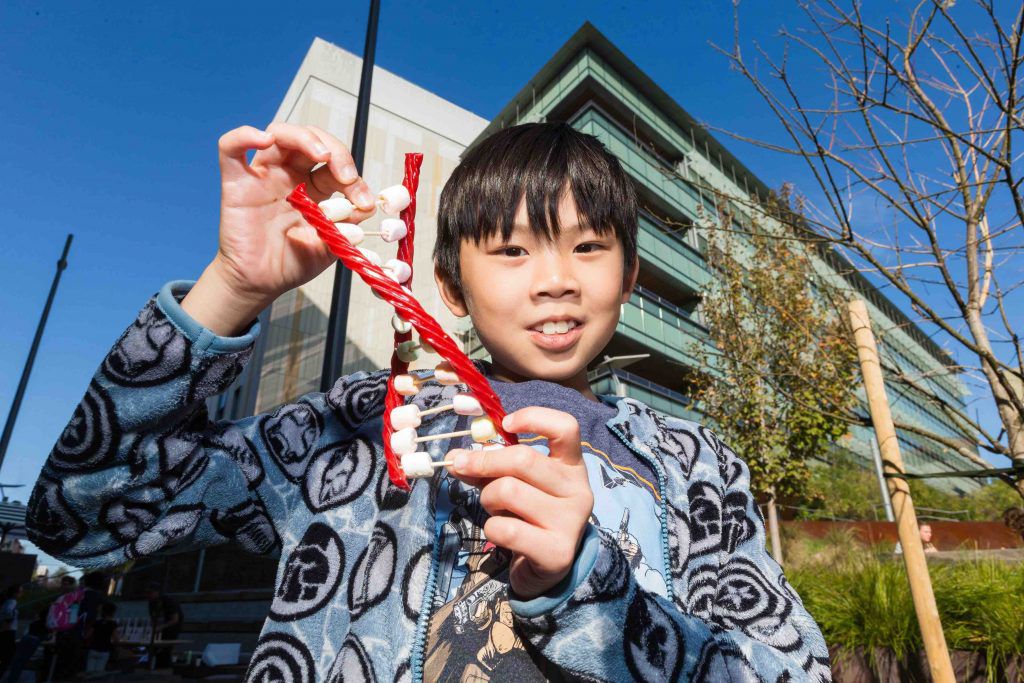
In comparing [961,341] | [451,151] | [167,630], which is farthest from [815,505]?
[961,341]

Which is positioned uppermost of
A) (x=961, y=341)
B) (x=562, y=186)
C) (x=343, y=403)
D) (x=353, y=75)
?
(x=353, y=75)

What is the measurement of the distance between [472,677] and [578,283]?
0.77 metres

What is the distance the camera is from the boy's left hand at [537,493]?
0.77 m

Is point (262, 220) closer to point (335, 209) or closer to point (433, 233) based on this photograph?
point (335, 209)

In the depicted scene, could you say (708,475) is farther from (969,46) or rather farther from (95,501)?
(969,46)

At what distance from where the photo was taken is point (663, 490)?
1.37 metres

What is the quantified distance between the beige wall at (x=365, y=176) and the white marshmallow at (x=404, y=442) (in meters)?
14.3

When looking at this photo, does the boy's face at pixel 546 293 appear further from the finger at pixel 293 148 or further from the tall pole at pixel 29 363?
the tall pole at pixel 29 363

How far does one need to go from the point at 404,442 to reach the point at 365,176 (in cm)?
1700

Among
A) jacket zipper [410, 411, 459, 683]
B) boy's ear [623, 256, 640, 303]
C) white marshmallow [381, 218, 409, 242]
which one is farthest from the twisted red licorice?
boy's ear [623, 256, 640, 303]

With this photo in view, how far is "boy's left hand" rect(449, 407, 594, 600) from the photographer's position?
768mm

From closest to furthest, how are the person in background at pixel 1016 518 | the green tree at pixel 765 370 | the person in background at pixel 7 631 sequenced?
the person in background at pixel 1016 518 < the person in background at pixel 7 631 < the green tree at pixel 765 370

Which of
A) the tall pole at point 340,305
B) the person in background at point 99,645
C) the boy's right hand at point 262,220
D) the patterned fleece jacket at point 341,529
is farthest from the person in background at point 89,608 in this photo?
the boy's right hand at point 262,220

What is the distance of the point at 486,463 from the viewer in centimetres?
78
